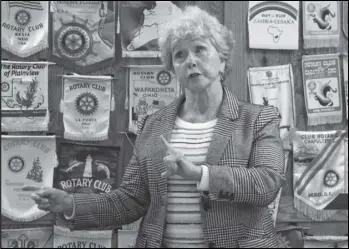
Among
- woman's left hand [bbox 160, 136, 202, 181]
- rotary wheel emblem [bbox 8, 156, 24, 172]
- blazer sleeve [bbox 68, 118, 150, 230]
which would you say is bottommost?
blazer sleeve [bbox 68, 118, 150, 230]

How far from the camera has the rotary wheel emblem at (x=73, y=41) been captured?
3102 millimetres

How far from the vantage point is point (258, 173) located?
69.3 inches

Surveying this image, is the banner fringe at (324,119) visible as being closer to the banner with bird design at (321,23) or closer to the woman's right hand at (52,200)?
the banner with bird design at (321,23)

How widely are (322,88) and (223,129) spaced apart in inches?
59.7

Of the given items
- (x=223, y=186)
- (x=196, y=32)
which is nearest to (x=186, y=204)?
(x=223, y=186)

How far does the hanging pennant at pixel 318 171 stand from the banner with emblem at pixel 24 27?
1563mm

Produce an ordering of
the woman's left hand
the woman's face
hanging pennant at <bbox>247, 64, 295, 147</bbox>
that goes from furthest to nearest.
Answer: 1. hanging pennant at <bbox>247, 64, 295, 147</bbox>
2. the woman's face
3. the woman's left hand

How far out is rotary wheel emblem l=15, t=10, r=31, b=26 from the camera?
3080 millimetres

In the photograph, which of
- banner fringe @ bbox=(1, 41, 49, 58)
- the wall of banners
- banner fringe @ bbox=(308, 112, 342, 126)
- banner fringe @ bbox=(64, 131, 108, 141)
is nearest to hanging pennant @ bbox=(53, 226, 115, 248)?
the wall of banners

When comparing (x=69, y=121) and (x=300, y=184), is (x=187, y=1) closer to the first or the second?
(x=69, y=121)

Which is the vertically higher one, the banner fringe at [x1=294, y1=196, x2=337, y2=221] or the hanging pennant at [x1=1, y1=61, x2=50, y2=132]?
the hanging pennant at [x1=1, y1=61, x2=50, y2=132]

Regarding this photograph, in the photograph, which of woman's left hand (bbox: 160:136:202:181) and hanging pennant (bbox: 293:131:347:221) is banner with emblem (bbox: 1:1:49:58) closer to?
hanging pennant (bbox: 293:131:347:221)

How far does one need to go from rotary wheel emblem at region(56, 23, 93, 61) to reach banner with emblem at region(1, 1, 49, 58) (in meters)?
0.09

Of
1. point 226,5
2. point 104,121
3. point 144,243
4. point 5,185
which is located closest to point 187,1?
point 226,5
